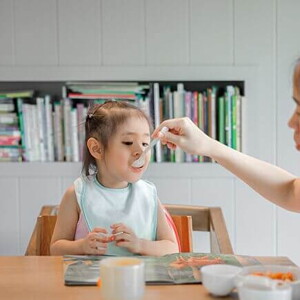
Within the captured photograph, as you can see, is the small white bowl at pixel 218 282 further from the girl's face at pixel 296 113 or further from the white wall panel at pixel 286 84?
the white wall panel at pixel 286 84

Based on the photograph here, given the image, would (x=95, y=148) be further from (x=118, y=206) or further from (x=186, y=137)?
(x=186, y=137)

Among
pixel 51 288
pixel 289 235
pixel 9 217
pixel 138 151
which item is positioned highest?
pixel 138 151

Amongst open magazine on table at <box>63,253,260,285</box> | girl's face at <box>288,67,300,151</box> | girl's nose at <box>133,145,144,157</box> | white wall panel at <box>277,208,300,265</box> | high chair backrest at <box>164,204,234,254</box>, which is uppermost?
girl's face at <box>288,67,300,151</box>

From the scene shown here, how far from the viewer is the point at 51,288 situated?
120 centimetres

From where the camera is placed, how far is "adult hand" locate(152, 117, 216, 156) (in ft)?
5.26

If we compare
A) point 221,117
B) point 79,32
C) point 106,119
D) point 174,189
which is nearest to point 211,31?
point 221,117

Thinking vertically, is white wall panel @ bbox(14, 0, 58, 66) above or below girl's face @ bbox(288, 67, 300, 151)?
above

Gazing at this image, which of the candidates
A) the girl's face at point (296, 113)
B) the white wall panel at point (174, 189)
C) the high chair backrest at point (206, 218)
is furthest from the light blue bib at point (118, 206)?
the white wall panel at point (174, 189)

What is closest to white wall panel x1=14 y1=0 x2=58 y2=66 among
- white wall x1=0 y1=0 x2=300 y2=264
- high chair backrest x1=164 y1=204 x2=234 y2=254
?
white wall x1=0 y1=0 x2=300 y2=264

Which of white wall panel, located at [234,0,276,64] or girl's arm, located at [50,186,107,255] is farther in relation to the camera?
white wall panel, located at [234,0,276,64]

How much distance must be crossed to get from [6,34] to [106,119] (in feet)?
4.05

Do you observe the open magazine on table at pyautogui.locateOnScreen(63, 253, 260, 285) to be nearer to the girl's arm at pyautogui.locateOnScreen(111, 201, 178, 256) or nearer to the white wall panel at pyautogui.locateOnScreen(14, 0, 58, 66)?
the girl's arm at pyautogui.locateOnScreen(111, 201, 178, 256)

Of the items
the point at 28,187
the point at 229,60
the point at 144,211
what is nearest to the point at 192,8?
the point at 229,60

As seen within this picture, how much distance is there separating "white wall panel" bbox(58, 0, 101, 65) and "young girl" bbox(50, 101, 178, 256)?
102 cm
